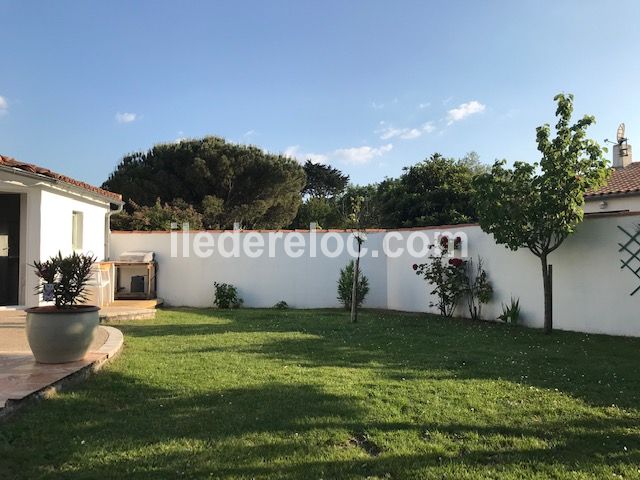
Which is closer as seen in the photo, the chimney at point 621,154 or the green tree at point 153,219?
the chimney at point 621,154

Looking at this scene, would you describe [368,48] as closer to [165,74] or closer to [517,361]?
[165,74]

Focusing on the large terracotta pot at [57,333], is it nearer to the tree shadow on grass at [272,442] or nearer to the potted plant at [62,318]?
the potted plant at [62,318]

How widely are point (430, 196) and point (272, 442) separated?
23.2 metres

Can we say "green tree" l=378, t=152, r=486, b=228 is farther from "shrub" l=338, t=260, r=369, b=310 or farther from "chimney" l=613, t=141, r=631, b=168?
"shrub" l=338, t=260, r=369, b=310

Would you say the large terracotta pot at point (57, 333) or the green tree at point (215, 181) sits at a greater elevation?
the green tree at point (215, 181)

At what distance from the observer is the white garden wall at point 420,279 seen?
8641 millimetres

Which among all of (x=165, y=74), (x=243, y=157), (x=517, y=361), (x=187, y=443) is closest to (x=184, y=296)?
(x=165, y=74)

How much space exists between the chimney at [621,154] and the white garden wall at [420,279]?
38.9 feet

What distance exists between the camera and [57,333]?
222 inches

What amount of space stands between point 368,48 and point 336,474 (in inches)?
430

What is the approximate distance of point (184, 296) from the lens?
45.7 ft

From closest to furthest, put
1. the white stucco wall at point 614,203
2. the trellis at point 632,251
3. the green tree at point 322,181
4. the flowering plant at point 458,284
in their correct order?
the trellis at point 632,251 < the flowering plant at point 458,284 < the white stucco wall at point 614,203 < the green tree at point 322,181

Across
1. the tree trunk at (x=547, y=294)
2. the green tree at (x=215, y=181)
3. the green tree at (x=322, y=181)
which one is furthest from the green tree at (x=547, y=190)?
the green tree at (x=322, y=181)

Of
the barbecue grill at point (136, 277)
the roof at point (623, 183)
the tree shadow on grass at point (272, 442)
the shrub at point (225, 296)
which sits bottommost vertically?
the tree shadow on grass at point (272, 442)
